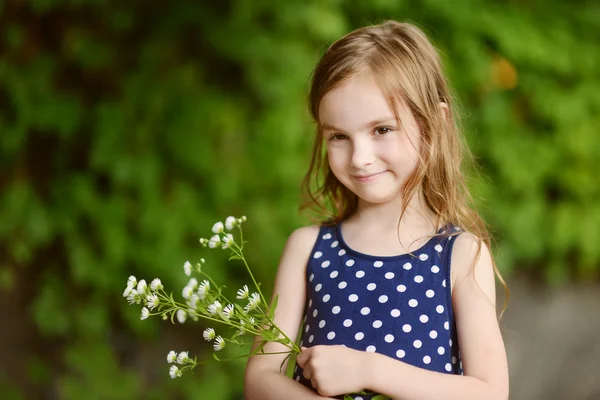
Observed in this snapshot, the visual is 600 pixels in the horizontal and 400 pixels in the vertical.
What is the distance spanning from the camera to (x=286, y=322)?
1823 mm

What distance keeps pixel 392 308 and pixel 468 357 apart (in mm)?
184

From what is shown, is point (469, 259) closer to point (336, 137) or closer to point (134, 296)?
point (336, 137)

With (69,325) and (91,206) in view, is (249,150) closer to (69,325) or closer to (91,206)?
(91,206)

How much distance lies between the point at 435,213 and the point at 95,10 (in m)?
2.42

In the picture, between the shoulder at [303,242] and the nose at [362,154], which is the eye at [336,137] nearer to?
the nose at [362,154]

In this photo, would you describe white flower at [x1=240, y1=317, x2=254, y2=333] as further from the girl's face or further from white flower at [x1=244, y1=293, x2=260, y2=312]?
the girl's face

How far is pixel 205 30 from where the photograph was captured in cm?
365

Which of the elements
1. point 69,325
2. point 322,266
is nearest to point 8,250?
point 69,325

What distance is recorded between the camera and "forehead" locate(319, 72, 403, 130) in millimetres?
1663

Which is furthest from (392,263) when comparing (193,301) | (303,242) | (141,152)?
(141,152)

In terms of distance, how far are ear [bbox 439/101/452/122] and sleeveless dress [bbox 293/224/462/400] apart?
0.26 meters

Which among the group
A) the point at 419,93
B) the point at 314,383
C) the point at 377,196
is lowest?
the point at 314,383

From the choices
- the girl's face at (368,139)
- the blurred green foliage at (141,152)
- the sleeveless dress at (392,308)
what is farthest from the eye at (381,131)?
the blurred green foliage at (141,152)

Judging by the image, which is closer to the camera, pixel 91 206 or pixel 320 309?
pixel 320 309
